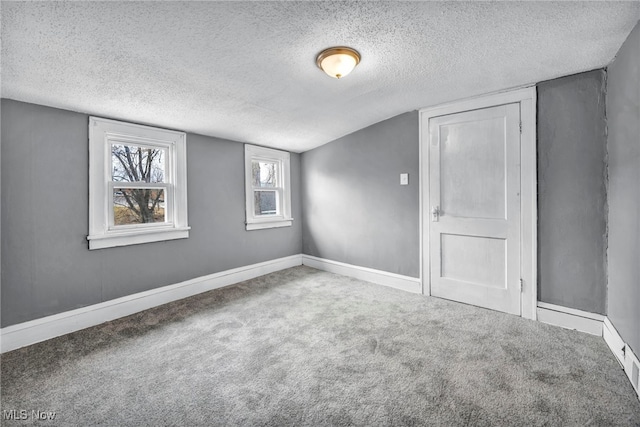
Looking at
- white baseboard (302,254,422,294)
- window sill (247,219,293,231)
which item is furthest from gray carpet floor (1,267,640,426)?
window sill (247,219,293,231)

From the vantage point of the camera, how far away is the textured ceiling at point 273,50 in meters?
1.50

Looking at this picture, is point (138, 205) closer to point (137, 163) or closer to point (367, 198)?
point (137, 163)

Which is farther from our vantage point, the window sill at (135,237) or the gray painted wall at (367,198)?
the gray painted wall at (367,198)

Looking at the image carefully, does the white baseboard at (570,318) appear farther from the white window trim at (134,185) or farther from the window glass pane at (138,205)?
the window glass pane at (138,205)

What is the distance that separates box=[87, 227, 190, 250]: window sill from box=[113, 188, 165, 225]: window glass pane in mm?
188

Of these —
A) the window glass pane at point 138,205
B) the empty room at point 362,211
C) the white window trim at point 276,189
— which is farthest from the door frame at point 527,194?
the window glass pane at point 138,205

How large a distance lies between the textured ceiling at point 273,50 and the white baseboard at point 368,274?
2013 mm

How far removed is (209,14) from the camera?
150 cm

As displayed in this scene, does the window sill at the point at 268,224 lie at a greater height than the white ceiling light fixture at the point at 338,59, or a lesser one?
lesser

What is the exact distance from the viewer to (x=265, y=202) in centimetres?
418

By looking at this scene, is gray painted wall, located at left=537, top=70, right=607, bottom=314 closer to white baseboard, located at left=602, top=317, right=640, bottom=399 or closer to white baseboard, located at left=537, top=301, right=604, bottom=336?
white baseboard, located at left=537, top=301, right=604, bottom=336

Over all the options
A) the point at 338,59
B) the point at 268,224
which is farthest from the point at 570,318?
the point at 268,224

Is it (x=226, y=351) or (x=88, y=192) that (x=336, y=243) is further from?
(x=88, y=192)

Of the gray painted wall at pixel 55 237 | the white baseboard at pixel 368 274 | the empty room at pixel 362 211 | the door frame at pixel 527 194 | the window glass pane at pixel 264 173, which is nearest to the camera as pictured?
the empty room at pixel 362 211
